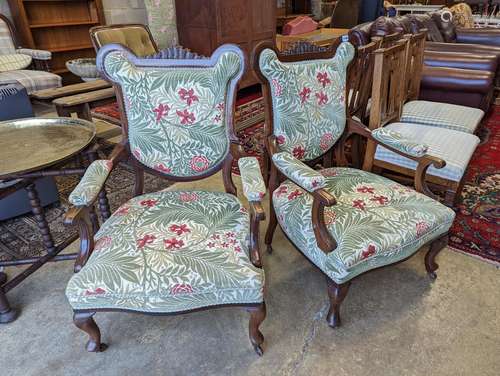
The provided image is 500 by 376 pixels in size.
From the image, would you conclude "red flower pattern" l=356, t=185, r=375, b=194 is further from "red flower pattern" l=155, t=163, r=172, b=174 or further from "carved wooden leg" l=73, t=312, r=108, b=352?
"carved wooden leg" l=73, t=312, r=108, b=352

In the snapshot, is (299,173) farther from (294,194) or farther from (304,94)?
(304,94)

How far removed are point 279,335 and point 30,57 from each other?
391 cm

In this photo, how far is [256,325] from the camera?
127 cm

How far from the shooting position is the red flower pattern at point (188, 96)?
145 cm

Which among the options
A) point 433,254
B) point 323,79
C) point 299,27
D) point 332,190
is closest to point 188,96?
point 323,79

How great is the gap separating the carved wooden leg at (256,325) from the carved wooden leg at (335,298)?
0.29 metres

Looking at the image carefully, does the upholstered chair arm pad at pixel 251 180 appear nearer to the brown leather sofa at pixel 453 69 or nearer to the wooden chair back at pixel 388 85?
the wooden chair back at pixel 388 85

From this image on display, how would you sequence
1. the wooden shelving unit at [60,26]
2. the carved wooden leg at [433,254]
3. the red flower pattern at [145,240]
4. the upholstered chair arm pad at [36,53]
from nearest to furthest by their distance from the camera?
the red flower pattern at [145,240], the carved wooden leg at [433,254], the upholstered chair arm pad at [36,53], the wooden shelving unit at [60,26]

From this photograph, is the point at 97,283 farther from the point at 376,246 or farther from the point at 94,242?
the point at 376,246

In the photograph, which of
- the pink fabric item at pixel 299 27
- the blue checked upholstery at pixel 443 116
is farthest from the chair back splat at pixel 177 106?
the pink fabric item at pixel 299 27

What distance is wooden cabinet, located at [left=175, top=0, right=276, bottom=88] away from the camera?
150 inches

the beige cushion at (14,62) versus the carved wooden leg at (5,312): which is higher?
the beige cushion at (14,62)

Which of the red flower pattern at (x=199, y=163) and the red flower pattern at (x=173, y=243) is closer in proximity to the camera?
the red flower pattern at (x=173, y=243)

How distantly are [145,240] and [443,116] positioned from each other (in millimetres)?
Answer: 1989
